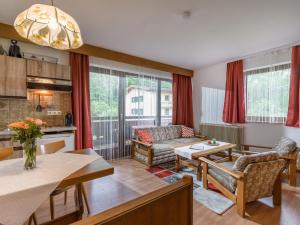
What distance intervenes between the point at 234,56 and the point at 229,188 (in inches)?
129

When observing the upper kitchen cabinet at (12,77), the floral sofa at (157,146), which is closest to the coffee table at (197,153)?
the floral sofa at (157,146)

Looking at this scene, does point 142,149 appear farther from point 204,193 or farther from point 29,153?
point 29,153

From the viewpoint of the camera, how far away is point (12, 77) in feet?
9.05

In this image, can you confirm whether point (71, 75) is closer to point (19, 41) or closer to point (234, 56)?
point (19, 41)

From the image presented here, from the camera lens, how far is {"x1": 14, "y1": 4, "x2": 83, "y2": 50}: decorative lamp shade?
1.37 meters

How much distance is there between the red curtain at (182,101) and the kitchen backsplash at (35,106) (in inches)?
119

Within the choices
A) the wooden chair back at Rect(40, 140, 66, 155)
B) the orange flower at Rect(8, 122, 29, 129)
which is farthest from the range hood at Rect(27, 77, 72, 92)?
the orange flower at Rect(8, 122, 29, 129)

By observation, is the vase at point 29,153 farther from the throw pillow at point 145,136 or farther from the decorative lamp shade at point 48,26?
the throw pillow at point 145,136

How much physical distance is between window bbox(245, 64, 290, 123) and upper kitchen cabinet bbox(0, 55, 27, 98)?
466cm

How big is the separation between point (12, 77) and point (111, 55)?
1875 mm

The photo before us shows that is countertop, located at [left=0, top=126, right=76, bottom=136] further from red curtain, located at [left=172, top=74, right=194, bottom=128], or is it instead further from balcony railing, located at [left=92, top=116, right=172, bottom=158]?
red curtain, located at [left=172, top=74, right=194, bottom=128]

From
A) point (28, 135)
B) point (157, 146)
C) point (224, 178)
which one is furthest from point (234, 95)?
point (28, 135)

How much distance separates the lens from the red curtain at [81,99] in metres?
3.50

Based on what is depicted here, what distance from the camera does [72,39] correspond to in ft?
5.31
